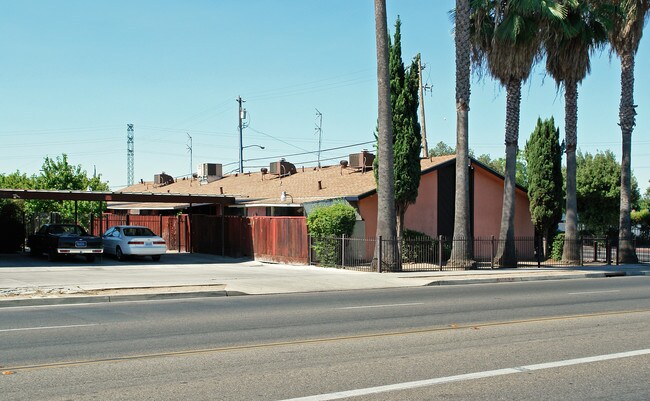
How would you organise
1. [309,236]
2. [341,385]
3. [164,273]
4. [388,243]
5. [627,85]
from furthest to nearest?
[627,85] → [309,236] → [388,243] → [164,273] → [341,385]

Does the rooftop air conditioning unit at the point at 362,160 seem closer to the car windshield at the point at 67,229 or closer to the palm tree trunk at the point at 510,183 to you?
the palm tree trunk at the point at 510,183

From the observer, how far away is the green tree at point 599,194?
47.2m

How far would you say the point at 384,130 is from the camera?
25.5 m

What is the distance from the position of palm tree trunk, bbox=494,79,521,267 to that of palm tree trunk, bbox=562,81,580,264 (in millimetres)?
3109

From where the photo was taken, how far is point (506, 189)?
96.4ft

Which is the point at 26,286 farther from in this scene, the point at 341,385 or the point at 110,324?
the point at 341,385

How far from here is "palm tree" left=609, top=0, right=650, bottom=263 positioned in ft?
102

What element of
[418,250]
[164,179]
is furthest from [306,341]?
[164,179]

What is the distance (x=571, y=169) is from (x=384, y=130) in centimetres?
1061

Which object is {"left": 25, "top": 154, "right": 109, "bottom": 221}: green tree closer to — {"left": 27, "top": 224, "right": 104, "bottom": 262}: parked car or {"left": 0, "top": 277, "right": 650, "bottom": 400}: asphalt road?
{"left": 27, "top": 224, "right": 104, "bottom": 262}: parked car

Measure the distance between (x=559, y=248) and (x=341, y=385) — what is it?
28.5 meters

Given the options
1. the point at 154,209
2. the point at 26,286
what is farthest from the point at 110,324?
the point at 154,209

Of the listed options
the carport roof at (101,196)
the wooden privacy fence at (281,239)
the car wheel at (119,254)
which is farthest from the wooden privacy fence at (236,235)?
the carport roof at (101,196)

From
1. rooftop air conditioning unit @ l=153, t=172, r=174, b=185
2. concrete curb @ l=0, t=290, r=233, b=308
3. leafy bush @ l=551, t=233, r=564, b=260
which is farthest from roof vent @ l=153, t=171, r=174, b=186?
concrete curb @ l=0, t=290, r=233, b=308
